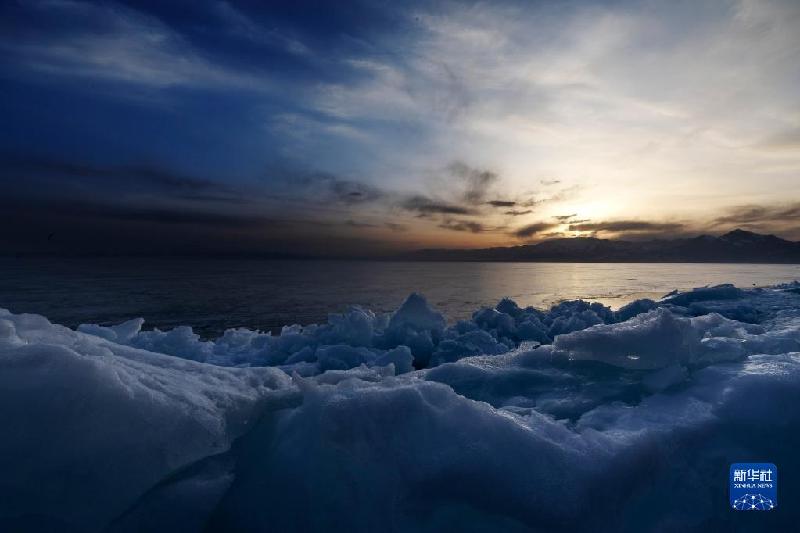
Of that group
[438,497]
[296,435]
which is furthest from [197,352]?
[438,497]

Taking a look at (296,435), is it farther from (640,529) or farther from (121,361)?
(640,529)

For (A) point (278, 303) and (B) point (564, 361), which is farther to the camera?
(A) point (278, 303)

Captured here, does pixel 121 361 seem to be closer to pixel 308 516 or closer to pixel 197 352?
pixel 308 516

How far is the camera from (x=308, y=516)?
115 inches

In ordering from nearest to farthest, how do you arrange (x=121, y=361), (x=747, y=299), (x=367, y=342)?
(x=121, y=361) → (x=367, y=342) → (x=747, y=299)

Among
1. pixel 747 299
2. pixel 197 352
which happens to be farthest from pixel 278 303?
pixel 747 299

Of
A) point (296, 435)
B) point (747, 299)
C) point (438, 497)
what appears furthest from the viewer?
point (747, 299)

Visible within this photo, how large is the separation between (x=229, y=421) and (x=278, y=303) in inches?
1227

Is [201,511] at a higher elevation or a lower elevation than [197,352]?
higher

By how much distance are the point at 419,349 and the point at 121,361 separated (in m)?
8.53

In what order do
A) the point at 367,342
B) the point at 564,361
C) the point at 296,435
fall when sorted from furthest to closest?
the point at 367,342 < the point at 564,361 < the point at 296,435

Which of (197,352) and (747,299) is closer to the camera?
(197,352)

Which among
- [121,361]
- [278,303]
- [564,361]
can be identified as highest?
[121,361]

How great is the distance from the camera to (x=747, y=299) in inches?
702
